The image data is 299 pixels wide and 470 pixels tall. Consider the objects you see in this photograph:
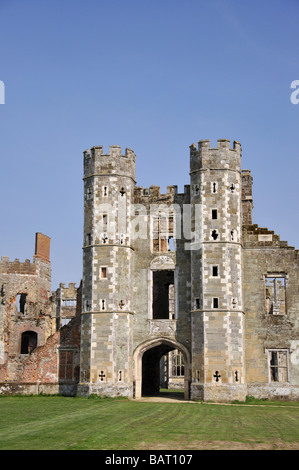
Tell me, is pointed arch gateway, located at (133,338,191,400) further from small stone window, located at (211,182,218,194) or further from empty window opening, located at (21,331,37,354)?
empty window opening, located at (21,331,37,354)

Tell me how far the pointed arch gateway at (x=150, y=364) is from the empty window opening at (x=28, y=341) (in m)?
17.5

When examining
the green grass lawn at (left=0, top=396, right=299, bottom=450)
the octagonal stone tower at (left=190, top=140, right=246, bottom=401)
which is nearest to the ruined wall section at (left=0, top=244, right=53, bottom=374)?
the octagonal stone tower at (left=190, top=140, right=246, bottom=401)

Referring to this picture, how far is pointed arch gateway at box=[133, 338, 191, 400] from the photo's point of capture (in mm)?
32094

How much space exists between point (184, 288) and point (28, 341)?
2453 centimetres

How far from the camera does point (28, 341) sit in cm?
5319

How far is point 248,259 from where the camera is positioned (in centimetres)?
3338

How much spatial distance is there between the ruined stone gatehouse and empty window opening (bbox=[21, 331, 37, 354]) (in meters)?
16.9

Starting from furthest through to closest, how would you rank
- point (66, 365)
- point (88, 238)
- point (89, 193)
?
point (66, 365)
point (89, 193)
point (88, 238)

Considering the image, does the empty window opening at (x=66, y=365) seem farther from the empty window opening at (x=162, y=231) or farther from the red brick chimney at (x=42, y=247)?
the red brick chimney at (x=42, y=247)

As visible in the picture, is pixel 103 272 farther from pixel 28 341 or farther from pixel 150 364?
pixel 28 341

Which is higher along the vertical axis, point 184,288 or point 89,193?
point 89,193

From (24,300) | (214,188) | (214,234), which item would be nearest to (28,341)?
(24,300)
